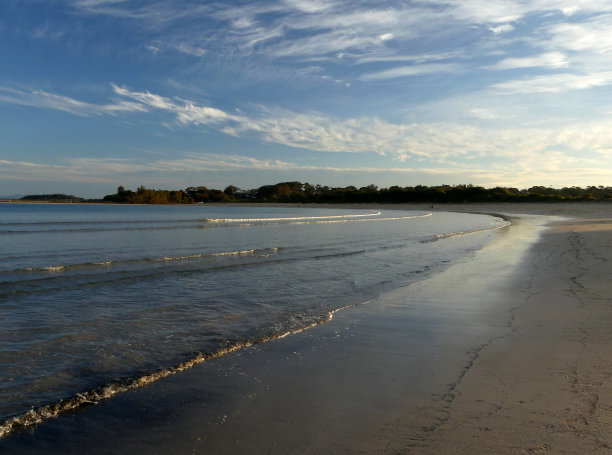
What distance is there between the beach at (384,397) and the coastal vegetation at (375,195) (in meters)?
93.9

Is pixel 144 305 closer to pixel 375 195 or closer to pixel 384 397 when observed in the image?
pixel 384 397

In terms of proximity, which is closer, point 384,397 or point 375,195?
point 384,397

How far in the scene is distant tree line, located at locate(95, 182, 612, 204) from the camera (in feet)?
335

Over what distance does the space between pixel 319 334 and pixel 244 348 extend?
115 centimetres

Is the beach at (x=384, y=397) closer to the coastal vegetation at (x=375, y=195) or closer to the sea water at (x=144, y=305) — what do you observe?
the sea water at (x=144, y=305)

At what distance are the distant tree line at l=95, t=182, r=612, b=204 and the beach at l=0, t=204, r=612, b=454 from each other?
92.8 meters

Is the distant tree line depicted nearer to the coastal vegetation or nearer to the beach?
the coastal vegetation

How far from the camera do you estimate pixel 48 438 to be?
3191mm

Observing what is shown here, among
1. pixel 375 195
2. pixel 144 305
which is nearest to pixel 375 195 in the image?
pixel 375 195

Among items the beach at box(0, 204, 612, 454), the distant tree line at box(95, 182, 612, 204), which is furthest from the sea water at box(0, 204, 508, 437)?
the distant tree line at box(95, 182, 612, 204)

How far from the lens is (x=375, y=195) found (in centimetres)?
14412

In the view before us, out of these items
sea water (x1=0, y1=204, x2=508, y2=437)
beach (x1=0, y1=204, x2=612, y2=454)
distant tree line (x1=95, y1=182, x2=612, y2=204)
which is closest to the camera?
beach (x1=0, y1=204, x2=612, y2=454)

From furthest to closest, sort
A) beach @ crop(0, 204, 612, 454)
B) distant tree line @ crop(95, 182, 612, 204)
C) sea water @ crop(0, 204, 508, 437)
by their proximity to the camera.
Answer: distant tree line @ crop(95, 182, 612, 204) < sea water @ crop(0, 204, 508, 437) < beach @ crop(0, 204, 612, 454)

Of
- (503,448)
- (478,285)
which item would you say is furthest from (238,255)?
(503,448)
